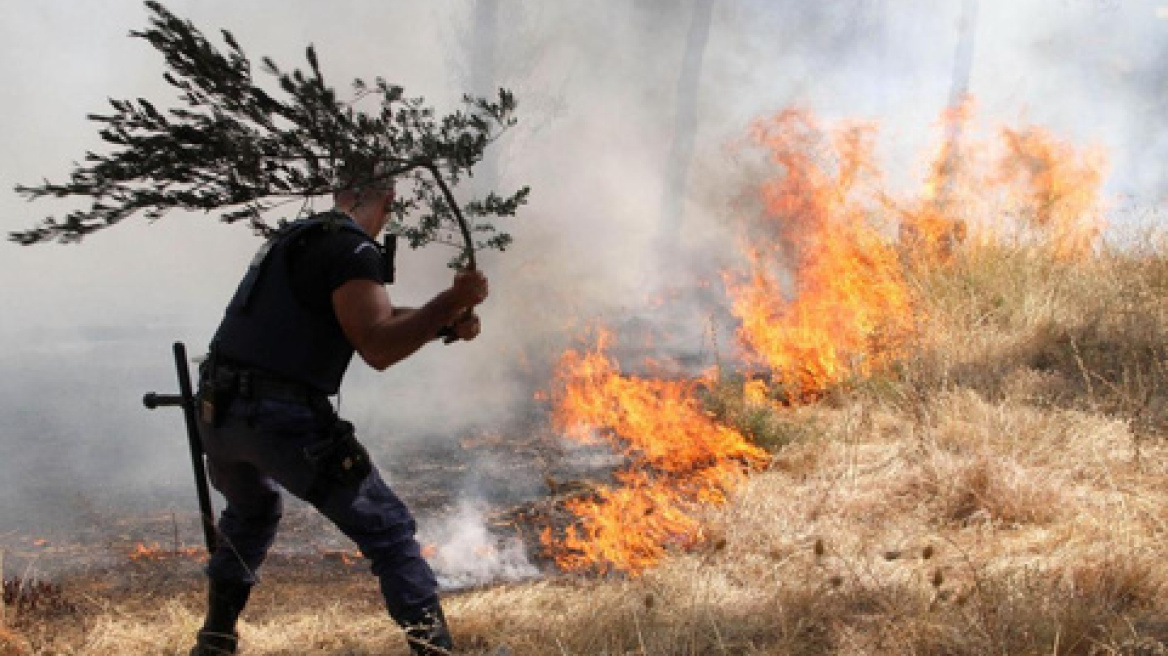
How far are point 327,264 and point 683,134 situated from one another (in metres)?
11.3

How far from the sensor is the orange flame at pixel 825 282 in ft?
21.5

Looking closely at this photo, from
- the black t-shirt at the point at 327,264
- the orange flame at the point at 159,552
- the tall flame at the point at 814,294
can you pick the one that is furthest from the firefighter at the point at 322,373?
the orange flame at the point at 159,552

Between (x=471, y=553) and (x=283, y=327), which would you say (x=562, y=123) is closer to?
(x=471, y=553)

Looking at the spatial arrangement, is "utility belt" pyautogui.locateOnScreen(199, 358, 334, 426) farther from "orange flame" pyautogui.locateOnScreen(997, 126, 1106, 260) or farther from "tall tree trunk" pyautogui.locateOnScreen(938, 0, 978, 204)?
"tall tree trunk" pyautogui.locateOnScreen(938, 0, 978, 204)

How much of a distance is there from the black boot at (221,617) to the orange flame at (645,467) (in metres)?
1.61

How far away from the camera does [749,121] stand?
13.2 meters

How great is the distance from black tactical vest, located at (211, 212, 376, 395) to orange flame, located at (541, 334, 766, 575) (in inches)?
68.8

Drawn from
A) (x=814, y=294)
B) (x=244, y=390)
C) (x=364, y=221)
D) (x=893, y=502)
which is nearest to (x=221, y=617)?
(x=244, y=390)

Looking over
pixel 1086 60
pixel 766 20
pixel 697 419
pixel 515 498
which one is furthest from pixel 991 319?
pixel 766 20

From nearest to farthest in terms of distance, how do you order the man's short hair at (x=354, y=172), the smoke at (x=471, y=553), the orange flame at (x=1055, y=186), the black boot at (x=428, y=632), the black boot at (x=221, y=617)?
the man's short hair at (x=354, y=172), the black boot at (x=428, y=632), the black boot at (x=221, y=617), the smoke at (x=471, y=553), the orange flame at (x=1055, y=186)

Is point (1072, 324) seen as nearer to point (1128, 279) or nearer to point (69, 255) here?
point (1128, 279)

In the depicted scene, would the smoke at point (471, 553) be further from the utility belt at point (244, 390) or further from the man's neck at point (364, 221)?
the man's neck at point (364, 221)

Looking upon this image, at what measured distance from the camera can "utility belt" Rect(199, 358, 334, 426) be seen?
8.50ft

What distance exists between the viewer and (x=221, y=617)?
2.88 metres
